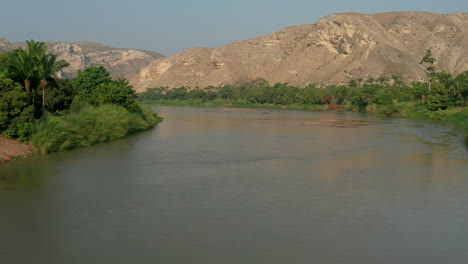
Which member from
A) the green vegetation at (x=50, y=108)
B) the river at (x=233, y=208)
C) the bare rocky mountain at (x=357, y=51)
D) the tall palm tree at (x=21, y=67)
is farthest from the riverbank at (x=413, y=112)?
the bare rocky mountain at (x=357, y=51)

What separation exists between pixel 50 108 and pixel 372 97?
73.0 meters

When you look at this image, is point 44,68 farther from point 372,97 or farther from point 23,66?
point 372,97

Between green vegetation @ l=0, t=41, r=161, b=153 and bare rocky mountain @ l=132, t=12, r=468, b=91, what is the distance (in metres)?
107

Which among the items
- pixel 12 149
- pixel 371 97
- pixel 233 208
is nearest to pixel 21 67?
pixel 12 149

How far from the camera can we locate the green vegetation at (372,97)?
2569 inches

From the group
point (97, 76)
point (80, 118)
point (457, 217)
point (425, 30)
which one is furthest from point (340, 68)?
point (457, 217)

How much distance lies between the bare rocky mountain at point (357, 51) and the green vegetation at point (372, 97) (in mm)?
9042

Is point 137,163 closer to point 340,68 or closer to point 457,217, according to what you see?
point 457,217

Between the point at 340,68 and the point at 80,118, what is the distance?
436 feet

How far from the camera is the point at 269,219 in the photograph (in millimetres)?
13312

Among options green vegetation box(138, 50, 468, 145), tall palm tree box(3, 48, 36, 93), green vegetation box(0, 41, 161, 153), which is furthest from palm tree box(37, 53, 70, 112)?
green vegetation box(138, 50, 468, 145)

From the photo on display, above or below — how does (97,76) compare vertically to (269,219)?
above

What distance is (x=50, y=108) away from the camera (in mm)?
35188

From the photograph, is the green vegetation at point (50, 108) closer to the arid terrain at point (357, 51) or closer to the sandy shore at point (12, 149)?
the sandy shore at point (12, 149)
